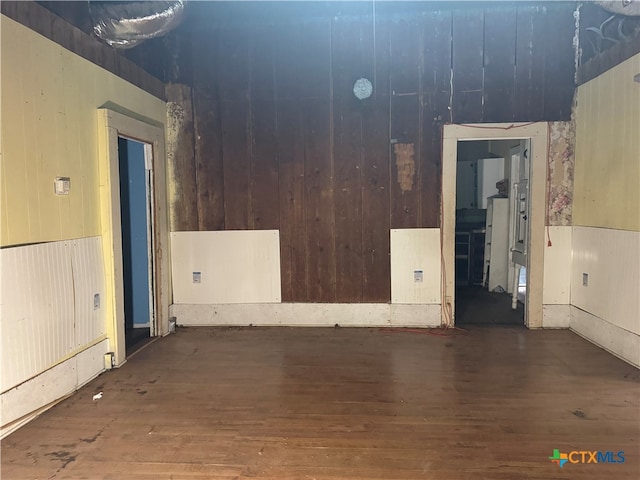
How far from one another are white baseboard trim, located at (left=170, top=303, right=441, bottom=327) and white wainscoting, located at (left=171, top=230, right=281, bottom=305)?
0.31ft

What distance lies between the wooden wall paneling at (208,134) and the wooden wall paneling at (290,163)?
2.18 feet

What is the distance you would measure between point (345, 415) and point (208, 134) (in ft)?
10.9

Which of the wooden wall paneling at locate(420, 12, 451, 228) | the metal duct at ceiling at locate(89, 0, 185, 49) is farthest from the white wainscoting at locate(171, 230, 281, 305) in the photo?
the metal duct at ceiling at locate(89, 0, 185, 49)

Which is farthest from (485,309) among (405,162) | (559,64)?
(559,64)

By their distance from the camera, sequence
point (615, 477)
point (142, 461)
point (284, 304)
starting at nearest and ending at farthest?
point (615, 477) < point (142, 461) < point (284, 304)

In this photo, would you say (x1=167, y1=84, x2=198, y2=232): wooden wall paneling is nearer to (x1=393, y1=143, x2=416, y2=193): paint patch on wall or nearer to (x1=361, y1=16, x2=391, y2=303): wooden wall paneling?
(x1=361, y1=16, x2=391, y2=303): wooden wall paneling

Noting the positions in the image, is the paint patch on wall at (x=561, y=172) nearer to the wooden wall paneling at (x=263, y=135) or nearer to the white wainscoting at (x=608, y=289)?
the white wainscoting at (x=608, y=289)

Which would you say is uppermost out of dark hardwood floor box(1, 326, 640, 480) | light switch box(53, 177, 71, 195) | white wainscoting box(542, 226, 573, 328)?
light switch box(53, 177, 71, 195)

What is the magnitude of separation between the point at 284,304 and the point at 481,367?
2.13 metres

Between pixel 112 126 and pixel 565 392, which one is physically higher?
pixel 112 126

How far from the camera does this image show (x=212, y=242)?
4824 mm

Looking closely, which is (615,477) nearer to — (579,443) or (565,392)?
(579,443)

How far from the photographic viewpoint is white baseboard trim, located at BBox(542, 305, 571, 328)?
15.0 ft

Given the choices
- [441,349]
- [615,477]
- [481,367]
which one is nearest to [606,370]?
[481,367]
